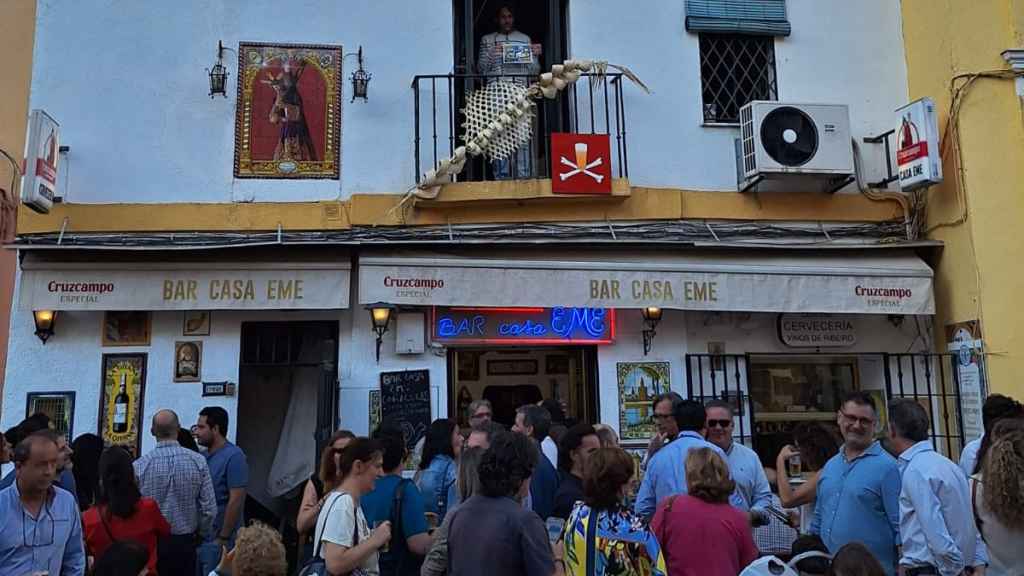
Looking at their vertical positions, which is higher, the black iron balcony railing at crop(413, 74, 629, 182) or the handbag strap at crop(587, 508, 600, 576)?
the black iron balcony railing at crop(413, 74, 629, 182)

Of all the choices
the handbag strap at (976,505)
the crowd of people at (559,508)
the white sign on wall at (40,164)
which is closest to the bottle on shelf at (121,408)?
the white sign on wall at (40,164)

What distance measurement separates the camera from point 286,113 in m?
8.97

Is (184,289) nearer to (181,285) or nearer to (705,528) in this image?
(181,285)

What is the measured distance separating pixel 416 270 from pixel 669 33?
163 inches

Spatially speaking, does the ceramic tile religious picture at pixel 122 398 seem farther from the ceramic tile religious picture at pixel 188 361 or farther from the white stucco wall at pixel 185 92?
the white stucco wall at pixel 185 92

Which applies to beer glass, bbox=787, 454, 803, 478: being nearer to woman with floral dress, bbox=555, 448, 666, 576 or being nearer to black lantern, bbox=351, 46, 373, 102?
woman with floral dress, bbox=555, 448, 666, 576

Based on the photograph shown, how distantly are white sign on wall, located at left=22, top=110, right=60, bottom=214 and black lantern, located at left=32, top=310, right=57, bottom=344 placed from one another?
0.97 m

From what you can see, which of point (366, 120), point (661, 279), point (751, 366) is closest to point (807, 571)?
point (661, 279)

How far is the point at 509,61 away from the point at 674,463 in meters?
5.64

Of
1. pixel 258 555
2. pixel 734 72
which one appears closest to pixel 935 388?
pixel 734 72

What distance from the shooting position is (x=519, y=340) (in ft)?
28.6

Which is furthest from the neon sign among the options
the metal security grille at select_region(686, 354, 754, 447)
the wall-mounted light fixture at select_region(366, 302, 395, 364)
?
the metal security grille at select_region(686, 354, 754, 447)

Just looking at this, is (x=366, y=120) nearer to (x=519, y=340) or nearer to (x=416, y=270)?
(x=416, y=270)

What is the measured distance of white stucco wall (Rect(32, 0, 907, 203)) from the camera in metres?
8.77
